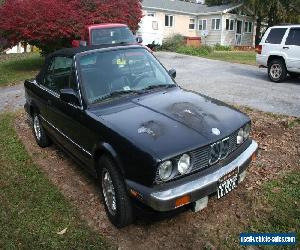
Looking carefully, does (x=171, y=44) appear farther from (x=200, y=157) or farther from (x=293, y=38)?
(x=200, y=157)

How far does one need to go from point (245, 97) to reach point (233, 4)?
28950mm

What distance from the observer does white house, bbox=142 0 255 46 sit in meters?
34.8

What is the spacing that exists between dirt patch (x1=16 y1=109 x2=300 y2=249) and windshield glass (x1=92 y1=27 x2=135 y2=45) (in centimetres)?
756

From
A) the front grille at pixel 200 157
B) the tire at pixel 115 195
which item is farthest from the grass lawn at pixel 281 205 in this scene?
the tire at pixel 115 195

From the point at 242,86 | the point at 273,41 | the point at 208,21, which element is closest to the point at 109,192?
the point at 242,86

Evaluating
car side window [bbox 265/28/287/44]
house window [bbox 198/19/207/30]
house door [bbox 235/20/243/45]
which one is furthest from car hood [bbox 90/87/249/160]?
house window [bbox 198/19/207/30]

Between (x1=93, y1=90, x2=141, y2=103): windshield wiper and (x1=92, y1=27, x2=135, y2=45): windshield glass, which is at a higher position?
(x1=92, y1=27, x2=135, y2=45): windshield glass

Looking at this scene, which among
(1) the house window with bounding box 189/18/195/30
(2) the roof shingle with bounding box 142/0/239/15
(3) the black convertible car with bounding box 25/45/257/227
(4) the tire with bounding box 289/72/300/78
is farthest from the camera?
(1) the house window with bounding box 189/18/195/30

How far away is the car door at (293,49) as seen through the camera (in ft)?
37.4

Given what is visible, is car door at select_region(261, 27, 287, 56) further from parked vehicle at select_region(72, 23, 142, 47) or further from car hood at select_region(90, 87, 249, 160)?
car hood at select_region(90, 87, 249, 160)

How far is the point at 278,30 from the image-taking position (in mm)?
11984

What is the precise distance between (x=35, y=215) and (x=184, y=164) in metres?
2.01

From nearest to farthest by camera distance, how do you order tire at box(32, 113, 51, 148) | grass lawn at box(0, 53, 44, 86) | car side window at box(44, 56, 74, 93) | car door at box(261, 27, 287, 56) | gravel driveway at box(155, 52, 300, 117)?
car side window at box(44, 56, 74, 93) < tire at box(32, 113, 51, 148) < gravel driveway at box(155, 52, 300, 117) < car door at box(261, 27, 287, 56) < grass lawn at box(0, 53, 44, 86)

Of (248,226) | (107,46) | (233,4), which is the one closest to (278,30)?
(107,46)
